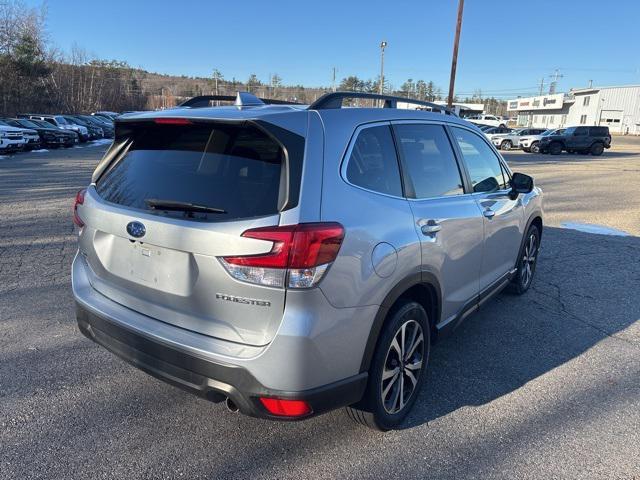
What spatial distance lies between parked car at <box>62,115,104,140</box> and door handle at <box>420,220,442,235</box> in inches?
1232

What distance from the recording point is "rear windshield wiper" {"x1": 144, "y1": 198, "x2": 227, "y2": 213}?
225 cm

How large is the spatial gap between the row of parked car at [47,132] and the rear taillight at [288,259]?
67.2 feet

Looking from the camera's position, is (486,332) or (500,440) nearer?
(500,440)

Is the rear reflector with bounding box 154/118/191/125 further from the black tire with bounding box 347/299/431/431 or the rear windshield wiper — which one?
the black tire with bounding box 347/299/431/431

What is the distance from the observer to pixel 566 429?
287cm

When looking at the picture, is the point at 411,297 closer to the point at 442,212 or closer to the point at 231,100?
the point at 442,212

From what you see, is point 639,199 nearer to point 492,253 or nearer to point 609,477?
point 492,253

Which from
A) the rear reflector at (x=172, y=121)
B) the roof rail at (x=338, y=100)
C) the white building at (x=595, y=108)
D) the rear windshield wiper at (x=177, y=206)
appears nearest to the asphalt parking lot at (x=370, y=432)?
the rear windshield wiper at (x=177, y=206)

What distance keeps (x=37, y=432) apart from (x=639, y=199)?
14.2 meters

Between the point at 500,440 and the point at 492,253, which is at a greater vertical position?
the point at 492,253

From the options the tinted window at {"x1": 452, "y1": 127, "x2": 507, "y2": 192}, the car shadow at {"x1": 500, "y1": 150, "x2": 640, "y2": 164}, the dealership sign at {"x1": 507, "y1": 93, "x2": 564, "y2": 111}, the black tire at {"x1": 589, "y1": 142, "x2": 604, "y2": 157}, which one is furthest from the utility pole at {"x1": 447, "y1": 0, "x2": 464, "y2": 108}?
the dealership sign at {"x1": 507, "y1": 93, "x2": 564, "y2": 111}

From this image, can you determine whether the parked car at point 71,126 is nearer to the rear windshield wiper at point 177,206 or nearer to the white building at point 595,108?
the rear windshield wiper at point 177,206

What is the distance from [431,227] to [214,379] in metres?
1.52

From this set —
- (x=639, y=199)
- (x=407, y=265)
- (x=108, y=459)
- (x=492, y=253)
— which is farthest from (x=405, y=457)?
(x=639, y=199)
